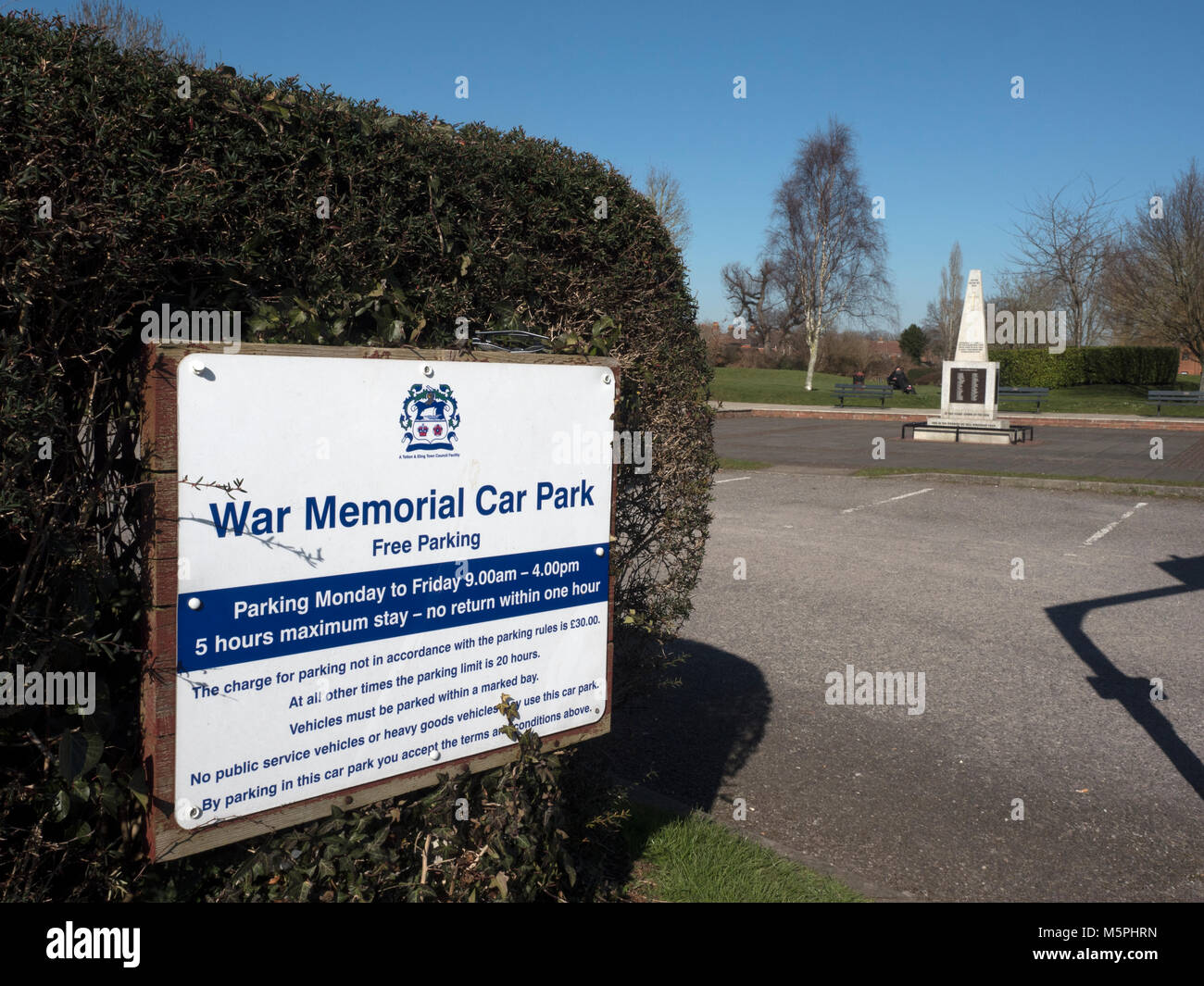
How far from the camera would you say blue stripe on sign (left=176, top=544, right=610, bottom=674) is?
6.70 feet

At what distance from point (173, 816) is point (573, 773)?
1514 mm

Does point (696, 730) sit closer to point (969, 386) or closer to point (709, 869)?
point (709, 869)

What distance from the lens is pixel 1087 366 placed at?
42594 millimetres

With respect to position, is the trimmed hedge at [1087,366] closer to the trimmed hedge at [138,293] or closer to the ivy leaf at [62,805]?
the trimmed hedge at [138,293]

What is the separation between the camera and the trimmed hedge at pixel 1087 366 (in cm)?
4162

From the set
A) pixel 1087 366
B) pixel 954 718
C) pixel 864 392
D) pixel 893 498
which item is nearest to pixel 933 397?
pixel 864 392

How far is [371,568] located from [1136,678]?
5.51 meters

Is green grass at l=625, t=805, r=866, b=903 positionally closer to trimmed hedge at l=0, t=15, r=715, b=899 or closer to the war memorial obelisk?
trimmed hedge at l=0, t=15, r=715, b=899

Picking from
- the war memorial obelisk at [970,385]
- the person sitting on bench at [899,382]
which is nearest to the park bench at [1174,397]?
the war memorial obelisk at [970,385]

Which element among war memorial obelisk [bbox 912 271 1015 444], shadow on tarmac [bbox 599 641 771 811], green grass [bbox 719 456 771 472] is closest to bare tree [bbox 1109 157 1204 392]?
war memorial obelisk [bbox 912 271 1015 444]

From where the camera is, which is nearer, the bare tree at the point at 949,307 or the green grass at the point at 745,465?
the green grass at the point at 745,465

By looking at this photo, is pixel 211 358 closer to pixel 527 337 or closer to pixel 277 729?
pixel 277 729

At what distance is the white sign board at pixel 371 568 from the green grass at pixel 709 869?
92 centimetres
